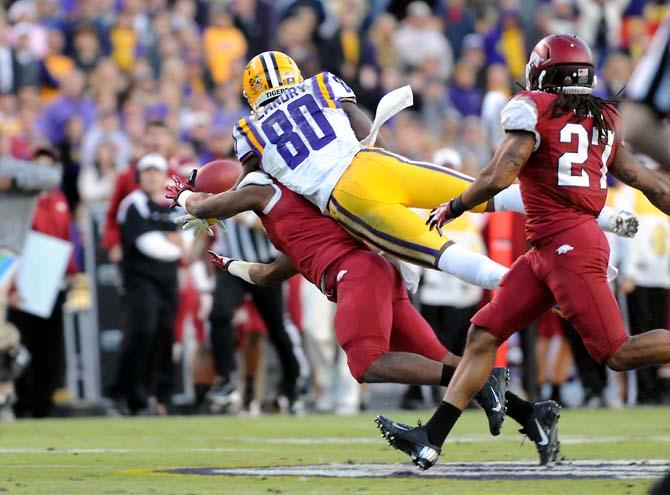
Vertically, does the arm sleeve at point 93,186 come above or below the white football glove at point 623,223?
above

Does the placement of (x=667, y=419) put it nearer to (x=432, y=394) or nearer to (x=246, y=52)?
(x=432, y=394)

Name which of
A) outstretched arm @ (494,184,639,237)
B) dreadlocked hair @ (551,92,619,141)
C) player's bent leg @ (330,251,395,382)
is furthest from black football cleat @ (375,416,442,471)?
dreadlocked hair @ (551,92,619,141)

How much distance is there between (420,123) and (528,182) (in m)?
10.5

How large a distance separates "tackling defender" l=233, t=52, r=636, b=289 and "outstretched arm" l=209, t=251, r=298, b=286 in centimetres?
50

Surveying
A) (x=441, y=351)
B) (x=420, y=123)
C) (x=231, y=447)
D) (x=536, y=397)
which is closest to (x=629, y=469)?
(x=441, y=351)

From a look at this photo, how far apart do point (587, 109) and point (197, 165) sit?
24.2ft

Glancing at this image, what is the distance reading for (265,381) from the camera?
13680mm

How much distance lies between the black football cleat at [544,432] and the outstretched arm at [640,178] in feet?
3.43

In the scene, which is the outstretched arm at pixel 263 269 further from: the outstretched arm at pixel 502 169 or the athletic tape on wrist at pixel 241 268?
the outstretched arm at pixel 502 169

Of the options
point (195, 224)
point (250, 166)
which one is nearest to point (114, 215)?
point (195, 224)

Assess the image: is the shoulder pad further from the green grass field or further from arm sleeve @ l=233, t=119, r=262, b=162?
the green grass field

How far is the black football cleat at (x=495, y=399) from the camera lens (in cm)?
710

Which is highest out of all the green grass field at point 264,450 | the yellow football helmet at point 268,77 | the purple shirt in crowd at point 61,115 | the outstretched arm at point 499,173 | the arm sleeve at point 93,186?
the purple shirt in crowd at point 61,115

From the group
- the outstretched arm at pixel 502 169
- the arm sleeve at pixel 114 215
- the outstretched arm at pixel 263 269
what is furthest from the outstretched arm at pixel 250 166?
the arm sleeve at pixel 114 215
